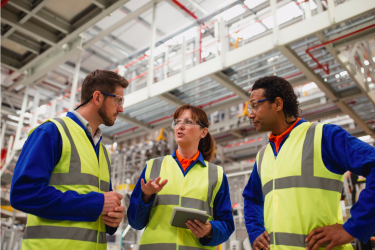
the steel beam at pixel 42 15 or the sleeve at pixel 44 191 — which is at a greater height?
the steel beam at pixel 42 15

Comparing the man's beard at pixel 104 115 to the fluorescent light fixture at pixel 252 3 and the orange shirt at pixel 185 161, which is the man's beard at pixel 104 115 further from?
the fluorescent light fixture at pixel 252 3

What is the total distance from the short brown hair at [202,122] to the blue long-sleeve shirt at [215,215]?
326 millimetres

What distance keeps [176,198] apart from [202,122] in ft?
2.65

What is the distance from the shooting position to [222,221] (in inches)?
102

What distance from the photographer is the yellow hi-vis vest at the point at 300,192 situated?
1.99 metres

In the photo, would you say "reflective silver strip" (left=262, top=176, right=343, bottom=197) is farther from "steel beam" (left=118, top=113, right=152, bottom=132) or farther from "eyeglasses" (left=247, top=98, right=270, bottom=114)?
"steel beam" (left=118, top=113, right=152, bottom=132)

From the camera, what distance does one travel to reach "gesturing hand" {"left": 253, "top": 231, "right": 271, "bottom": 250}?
2227 mm

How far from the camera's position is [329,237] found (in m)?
1.84

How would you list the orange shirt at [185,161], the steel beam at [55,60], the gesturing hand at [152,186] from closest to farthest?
the gesturing hand at [152,186] < the orange shirt at [185,161] < the steel beam at [55,60]

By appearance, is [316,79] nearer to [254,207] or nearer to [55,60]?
[254,207]

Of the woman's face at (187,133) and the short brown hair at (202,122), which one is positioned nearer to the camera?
the woman's face at (187,133)

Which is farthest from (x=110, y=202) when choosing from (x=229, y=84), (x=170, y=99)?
(x=170, y=99)

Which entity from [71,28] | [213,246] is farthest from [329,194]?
[71,28]

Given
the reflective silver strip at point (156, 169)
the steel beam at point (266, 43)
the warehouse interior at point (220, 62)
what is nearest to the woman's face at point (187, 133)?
the reflective silver strip at point (156, 169)
